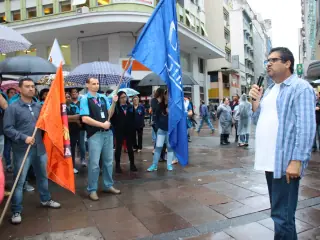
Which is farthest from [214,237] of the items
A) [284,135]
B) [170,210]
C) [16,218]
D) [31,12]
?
[31,12]

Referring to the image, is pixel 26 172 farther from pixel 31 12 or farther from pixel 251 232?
pixel 31 12

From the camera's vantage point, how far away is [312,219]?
3.94 m

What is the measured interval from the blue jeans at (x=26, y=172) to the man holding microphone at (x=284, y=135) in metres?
2.91

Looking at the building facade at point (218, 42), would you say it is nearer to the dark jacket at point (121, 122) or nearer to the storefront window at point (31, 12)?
the storefront window at point (31, 12)

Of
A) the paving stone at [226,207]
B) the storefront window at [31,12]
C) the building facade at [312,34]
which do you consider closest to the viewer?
the paving stone at [226,207]

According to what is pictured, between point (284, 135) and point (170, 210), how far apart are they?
2.31 meters

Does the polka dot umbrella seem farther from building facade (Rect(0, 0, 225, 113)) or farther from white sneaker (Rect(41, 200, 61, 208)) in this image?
building facade (Rect(0, 0, 225, 113))

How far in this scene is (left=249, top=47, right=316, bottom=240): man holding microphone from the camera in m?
2.46

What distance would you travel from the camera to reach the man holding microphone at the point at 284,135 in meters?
2.46

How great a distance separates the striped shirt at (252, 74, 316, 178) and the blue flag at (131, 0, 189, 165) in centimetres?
280

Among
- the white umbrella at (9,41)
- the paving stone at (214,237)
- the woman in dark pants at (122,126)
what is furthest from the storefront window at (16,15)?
the paving stone at (214,237)

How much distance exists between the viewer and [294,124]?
2.55 meters

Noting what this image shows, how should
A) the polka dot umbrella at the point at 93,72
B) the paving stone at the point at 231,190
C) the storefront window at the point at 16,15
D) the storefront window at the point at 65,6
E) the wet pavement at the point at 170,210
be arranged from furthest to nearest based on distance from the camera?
the storefront window at the point at 16,15 → the storefront window at the point at 65,6 → the polka dot umbrella at the point at 93,72 → the paving stone at the point at 231,190 → the wet pavement at the point at 170,210

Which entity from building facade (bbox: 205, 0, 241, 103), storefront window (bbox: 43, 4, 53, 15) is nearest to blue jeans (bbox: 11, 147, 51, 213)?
storefront window (bbox: 43, 4, 53, 15)
